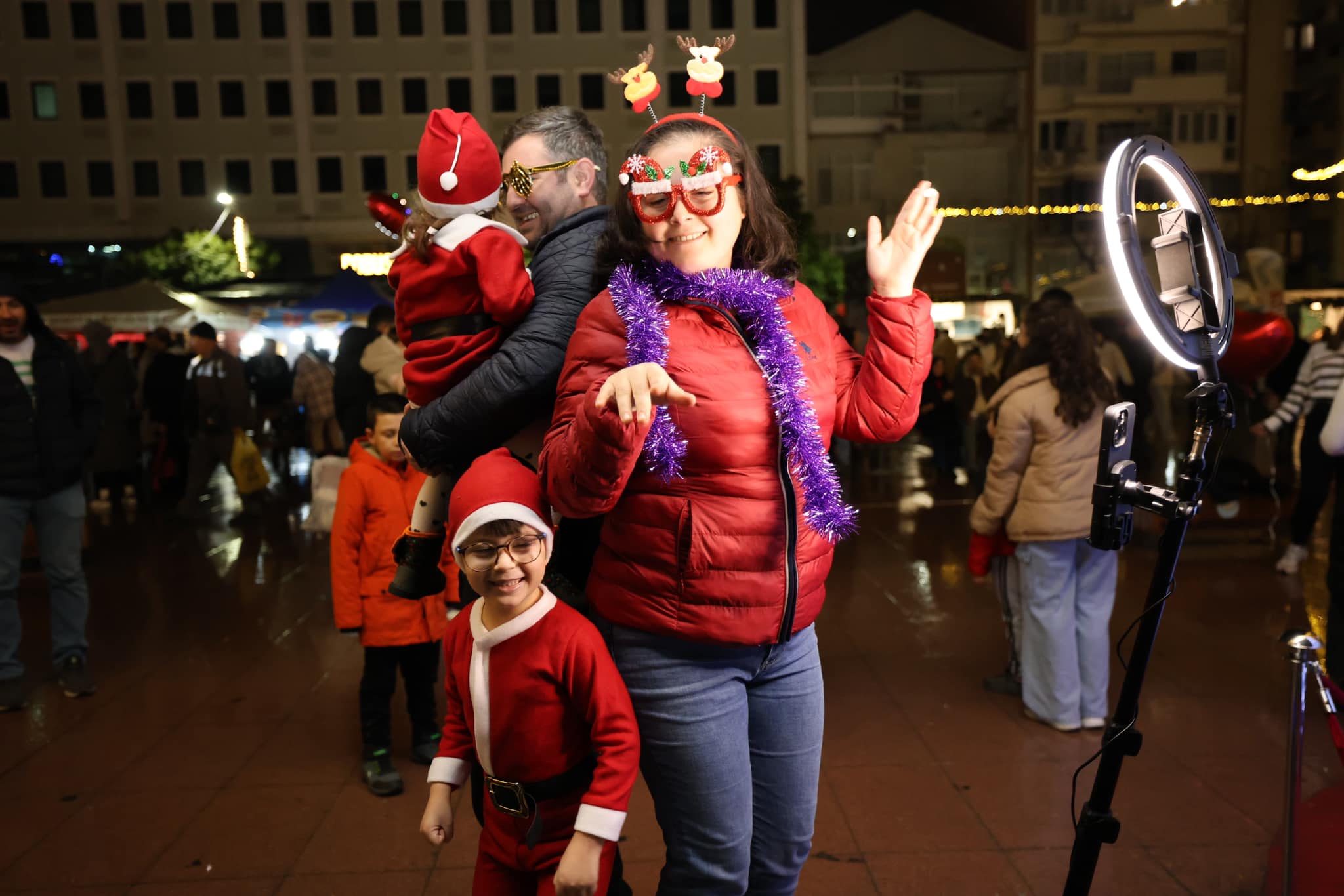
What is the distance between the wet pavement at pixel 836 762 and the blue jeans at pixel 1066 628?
0.17 m

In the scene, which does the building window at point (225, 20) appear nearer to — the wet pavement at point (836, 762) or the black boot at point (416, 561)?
the wet pavement at point (836, 762)

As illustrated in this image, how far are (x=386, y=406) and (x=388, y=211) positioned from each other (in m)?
1.72

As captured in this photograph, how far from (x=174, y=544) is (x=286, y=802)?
626 cm

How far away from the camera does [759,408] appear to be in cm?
196

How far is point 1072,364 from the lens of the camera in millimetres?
4578

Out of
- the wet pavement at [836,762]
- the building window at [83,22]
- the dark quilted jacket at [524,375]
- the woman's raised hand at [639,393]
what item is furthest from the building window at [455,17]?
the woman's raised hand at [639,393]

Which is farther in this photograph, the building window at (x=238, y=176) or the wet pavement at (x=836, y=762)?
the building window at (x=238, y=176)

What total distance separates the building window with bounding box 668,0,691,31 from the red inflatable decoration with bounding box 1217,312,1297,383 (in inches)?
1333

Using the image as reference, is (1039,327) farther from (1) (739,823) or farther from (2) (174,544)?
(2) (174,544)

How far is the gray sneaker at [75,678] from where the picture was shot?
536 centimetres

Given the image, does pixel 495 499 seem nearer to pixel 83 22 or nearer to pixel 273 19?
pixel 273 19

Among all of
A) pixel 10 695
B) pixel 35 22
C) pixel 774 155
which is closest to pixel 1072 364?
pixel 10 695

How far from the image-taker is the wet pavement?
138 inches

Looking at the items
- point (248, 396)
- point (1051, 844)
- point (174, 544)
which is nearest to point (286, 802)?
point (1051, 844)
